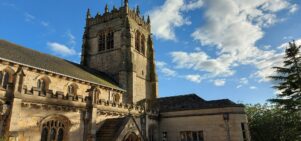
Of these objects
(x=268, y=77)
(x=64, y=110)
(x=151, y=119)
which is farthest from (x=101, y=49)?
(x=268, y=77)

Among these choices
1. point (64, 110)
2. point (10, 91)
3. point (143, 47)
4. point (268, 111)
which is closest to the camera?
point (10, 91)

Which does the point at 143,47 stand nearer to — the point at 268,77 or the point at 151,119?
the point at 151,119

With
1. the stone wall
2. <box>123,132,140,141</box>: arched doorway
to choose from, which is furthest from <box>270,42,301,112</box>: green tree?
<box>123,132,140,141</box>: arched doorway

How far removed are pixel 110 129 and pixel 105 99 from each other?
8221mm

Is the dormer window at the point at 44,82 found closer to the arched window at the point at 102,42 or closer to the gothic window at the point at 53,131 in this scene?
the gothic window at the point at 53,131

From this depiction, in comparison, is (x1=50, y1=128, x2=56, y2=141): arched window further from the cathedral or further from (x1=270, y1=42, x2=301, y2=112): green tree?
(x1=270, y1=42, x2=301, y2=112): green tree

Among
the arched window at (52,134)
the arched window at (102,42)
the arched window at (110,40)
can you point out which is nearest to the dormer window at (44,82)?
the arched window at (52,134)

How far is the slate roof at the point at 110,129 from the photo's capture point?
17484mm

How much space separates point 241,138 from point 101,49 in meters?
26.5

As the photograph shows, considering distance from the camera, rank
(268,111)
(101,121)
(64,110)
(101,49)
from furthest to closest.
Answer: (268,111) < (101,49) < (101,121) < (64,110)

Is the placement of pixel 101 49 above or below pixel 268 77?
above

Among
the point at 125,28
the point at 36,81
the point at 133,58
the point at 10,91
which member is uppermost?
the point at 125,28

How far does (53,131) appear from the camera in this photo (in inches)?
621

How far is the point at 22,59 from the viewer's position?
2003 centimetres
